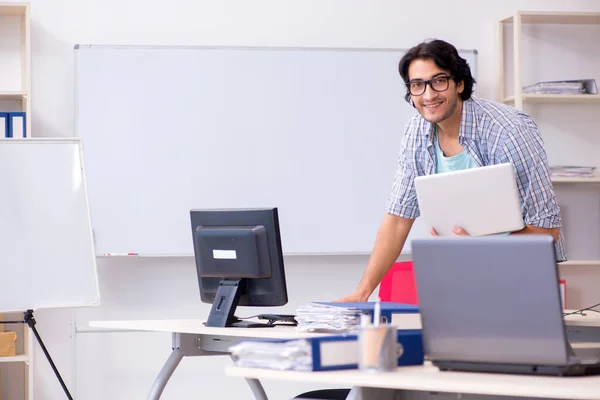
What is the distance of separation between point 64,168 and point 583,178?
2.53 meters

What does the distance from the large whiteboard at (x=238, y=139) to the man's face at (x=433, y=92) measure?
5.65 feet

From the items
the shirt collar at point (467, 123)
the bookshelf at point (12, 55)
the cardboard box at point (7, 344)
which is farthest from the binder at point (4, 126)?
the shirt collar at point (467, 123)

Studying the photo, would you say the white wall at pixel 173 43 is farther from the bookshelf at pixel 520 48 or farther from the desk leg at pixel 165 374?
the desk leg at pixel 165 374

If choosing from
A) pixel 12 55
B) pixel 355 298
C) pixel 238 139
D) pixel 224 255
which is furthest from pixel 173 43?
pixel 355 298

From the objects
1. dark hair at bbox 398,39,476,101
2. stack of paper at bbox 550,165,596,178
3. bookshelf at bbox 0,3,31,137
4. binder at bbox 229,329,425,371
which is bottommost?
binder at bbox 229,329,425,371

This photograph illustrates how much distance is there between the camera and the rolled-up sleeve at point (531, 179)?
2.68 m

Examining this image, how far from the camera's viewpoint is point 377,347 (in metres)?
1.56

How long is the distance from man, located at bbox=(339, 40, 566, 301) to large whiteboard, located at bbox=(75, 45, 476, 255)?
4.80 feet

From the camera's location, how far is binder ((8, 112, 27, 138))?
4.04 metres

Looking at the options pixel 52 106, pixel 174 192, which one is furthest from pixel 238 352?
pixel 52 106

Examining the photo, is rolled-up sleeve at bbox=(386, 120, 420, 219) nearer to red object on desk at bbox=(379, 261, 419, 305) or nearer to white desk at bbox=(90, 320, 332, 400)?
white desk at bbox=(90, 320, 332, 400)

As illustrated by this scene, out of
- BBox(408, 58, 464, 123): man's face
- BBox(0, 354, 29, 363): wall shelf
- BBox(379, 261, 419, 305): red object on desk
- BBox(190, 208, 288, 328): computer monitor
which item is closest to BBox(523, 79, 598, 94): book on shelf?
BBox(379, 261, 419, 305): red object on desk

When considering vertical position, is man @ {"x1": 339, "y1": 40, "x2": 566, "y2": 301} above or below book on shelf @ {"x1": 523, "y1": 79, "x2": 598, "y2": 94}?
below

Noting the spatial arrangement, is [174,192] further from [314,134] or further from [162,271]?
[314,134]
